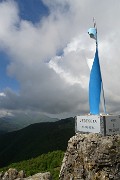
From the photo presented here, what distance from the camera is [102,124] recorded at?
142ft

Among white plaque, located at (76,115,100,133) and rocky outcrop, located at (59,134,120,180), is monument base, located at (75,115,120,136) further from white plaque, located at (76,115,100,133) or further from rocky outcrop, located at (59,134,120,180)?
rocky outcrop, located at (59,134,120,180)

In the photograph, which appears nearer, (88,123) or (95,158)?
(95,158)

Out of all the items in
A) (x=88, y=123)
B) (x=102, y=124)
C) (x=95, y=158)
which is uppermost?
(x=88, y=123)

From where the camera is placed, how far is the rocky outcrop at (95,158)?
139 ft

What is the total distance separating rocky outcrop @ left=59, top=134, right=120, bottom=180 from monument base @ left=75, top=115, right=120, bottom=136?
88 cm

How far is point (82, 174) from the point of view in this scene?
45500 mm

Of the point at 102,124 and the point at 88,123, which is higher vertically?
the point at 88,123

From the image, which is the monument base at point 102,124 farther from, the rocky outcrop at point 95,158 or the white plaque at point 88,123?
the rocky outcrop at point 95,158

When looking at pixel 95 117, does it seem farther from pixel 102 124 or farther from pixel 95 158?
pixel 95 158

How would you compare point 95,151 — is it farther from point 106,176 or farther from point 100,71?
point 100,71

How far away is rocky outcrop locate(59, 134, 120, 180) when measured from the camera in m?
42.5

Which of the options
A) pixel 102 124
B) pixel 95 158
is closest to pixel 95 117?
pixel 102 124

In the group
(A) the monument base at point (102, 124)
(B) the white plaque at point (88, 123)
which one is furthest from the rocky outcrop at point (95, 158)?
(B) the white plaque at point (88, 123)

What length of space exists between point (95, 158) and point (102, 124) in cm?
538
